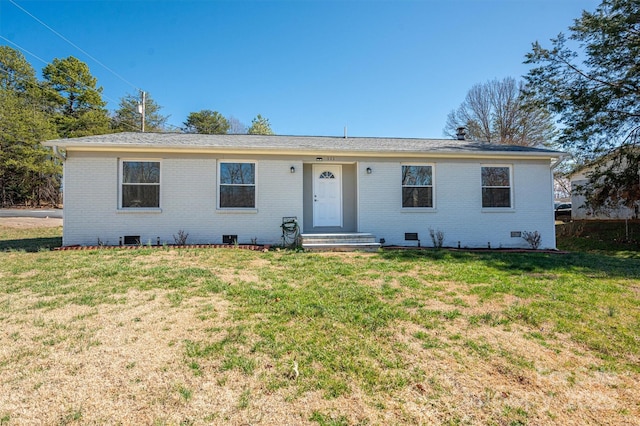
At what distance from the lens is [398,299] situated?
14.4 ft

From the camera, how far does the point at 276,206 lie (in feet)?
30.8

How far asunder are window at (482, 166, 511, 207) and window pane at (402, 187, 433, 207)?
1.87m

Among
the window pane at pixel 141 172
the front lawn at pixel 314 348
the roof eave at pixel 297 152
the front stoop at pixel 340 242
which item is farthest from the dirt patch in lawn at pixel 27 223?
the front stoop at pixel 340 242

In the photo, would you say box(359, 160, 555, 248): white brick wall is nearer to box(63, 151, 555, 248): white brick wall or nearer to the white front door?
box(63, 151, 555, 248): white brick wall

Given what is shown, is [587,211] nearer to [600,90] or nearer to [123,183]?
[600,90]

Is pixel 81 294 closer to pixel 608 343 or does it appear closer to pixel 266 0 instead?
pixel 608 343

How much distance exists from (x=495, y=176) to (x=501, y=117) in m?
19.2

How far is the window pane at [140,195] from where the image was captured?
898 centimetres

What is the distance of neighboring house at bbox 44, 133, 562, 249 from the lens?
8.81m

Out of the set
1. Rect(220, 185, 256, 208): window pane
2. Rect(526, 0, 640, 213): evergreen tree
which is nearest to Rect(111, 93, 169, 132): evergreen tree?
Rect(220, 185, 256, 208): window pane

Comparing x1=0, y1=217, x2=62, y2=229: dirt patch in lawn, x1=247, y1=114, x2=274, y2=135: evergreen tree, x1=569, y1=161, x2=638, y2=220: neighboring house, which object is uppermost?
x1=247, y1=114, x2=274, y2=135: evergreen tree

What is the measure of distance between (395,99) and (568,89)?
298 inches

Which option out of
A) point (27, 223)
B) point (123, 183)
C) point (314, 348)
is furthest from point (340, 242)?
point (27, 223)

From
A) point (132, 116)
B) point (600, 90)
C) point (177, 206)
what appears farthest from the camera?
point (132, 116)
